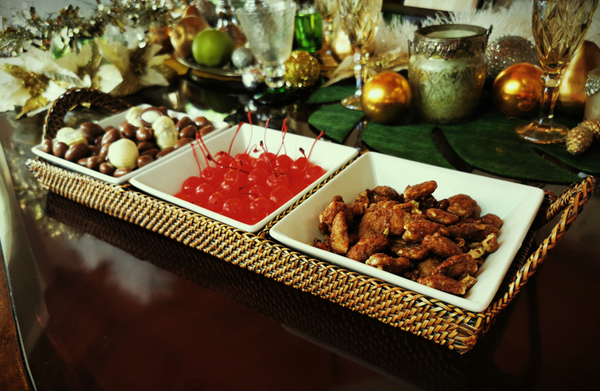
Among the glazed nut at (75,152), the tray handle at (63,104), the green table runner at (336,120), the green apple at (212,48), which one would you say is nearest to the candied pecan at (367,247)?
the green table runner at (336,120)

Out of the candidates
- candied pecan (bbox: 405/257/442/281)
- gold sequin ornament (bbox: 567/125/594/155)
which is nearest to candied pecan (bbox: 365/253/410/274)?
candied pecan (bbox: 405/257/442/281)

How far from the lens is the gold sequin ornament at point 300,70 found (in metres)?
1.23

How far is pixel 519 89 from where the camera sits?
36.1 inches

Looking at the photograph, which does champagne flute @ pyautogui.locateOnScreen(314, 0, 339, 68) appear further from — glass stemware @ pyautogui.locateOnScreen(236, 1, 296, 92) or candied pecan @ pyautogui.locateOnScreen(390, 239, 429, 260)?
candied pecan @ pyautogui.locateOnScreen(390, 239, 429, 260)

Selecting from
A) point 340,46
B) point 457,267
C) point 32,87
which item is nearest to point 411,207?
point 457,267

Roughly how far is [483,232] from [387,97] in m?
0.48

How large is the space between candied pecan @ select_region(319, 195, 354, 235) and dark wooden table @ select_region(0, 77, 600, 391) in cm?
10

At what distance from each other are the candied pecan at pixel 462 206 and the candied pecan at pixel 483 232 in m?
0.03

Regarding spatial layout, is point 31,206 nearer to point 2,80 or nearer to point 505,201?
point 2,80

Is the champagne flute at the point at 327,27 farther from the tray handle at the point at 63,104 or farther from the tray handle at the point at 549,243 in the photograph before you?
the tray handle at the point at 549,243

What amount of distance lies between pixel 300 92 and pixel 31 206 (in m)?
0.77

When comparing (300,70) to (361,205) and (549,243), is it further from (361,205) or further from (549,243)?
(549,243)

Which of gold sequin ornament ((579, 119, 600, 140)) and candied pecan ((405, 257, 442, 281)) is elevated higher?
gold sequin ornament ((579, 119, 600, 140))

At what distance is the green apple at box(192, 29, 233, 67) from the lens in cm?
138
